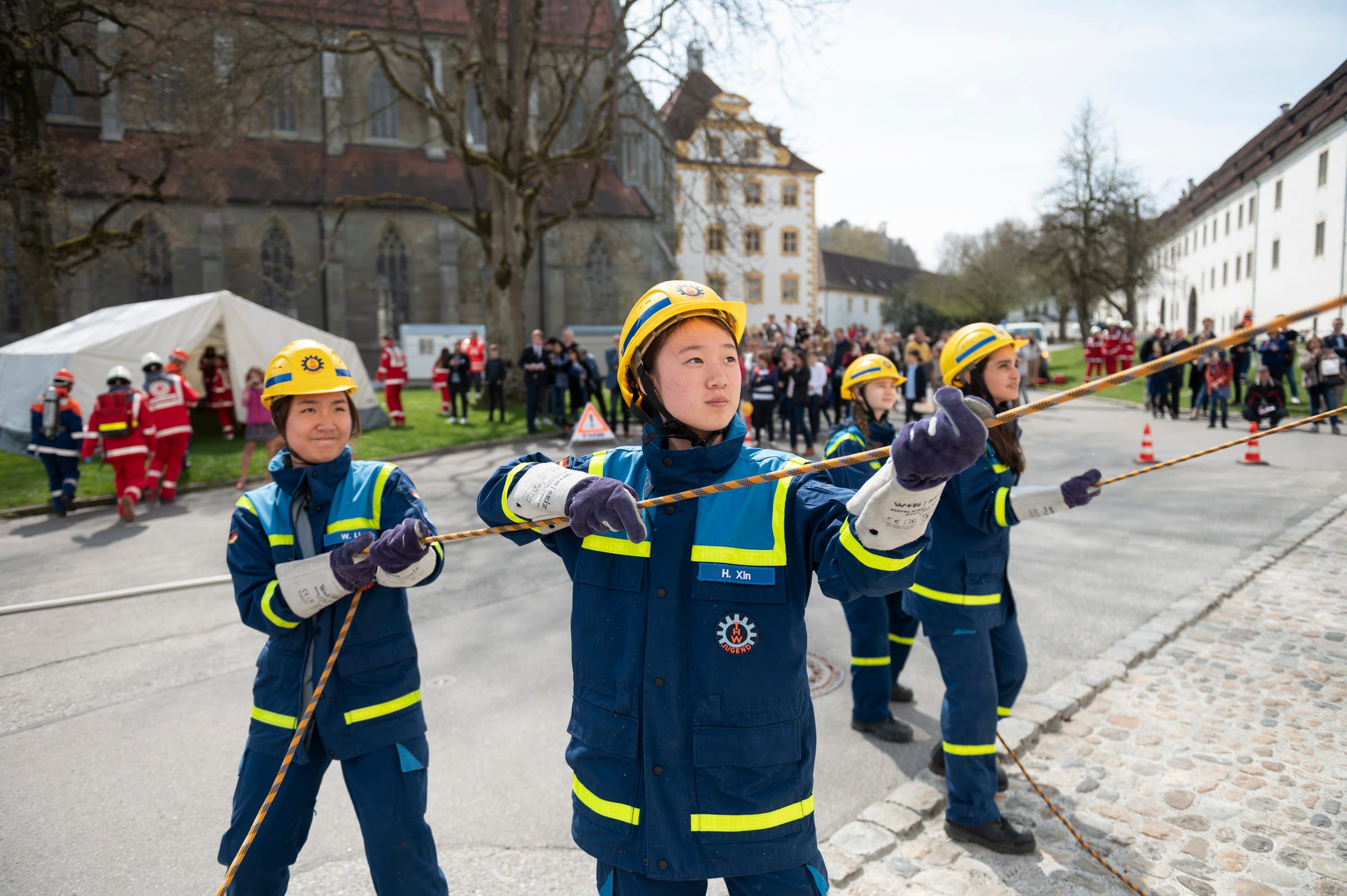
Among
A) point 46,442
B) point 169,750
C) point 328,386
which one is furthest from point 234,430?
point 328,386

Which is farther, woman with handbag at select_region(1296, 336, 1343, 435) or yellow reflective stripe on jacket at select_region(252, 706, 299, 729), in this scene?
woman with handbag at select_region(1296, 336, 1343, 435)

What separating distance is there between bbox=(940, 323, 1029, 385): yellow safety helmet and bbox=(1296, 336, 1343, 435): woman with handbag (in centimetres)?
1731

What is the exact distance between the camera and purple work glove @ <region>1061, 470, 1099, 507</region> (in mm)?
3369

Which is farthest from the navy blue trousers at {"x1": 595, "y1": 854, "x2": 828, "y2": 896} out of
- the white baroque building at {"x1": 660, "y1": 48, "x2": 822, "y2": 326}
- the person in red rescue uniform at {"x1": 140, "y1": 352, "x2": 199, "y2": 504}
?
the white baroque building at {"x1": 660, "y1": 48, "x2": 822, "y2": 326}

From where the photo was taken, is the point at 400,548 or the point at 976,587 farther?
the point at 976,587

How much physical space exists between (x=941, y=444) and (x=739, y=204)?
95.1 ft

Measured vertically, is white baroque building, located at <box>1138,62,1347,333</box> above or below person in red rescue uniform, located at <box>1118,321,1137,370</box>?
above

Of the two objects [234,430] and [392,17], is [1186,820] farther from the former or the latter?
[392,17]

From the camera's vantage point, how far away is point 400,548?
2.56m

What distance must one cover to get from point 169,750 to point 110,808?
629mm

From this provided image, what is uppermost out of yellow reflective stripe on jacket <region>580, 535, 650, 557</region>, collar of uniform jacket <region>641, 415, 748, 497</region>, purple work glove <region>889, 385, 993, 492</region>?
purple work glove <region>889, 385, 993, 492</region>

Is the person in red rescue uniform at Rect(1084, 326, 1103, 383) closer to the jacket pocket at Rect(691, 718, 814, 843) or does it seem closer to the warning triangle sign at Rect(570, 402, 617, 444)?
the warning triangle sign at Rect(570, 402, 617, 444)

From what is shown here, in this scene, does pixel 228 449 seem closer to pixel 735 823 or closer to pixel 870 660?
pixel 870 660

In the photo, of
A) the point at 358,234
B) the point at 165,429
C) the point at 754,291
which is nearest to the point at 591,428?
the point at 165,429
